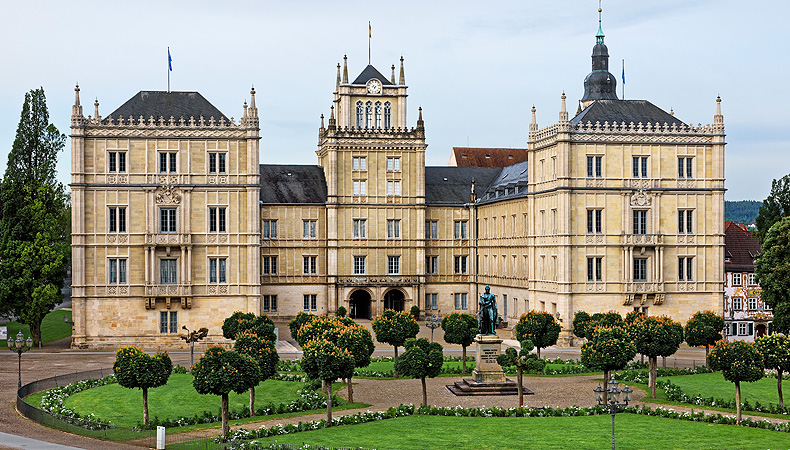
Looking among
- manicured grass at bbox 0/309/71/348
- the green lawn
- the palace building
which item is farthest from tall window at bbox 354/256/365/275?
the green lawn

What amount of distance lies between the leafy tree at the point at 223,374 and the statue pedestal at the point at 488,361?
16635mm

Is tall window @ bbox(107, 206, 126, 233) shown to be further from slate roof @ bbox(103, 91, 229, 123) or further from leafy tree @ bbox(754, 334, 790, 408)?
leafy tree @ bbox(754, 334, 790, 408)

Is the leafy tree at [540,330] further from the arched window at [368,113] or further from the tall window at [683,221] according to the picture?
the arched window at [368,113]

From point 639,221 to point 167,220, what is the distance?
41289 millimetres

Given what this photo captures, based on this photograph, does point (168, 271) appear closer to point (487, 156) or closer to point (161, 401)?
point (161, 401)

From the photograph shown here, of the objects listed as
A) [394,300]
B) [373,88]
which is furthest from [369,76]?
[394,300]

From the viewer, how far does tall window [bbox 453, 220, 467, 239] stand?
348 feet

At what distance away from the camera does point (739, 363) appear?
158 feet

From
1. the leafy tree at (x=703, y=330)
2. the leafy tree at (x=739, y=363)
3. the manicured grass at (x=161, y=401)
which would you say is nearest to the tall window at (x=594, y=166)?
the leafy tree at (x=703, y=330)

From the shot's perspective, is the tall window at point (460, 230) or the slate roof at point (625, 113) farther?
the tall window at point (460, 230)

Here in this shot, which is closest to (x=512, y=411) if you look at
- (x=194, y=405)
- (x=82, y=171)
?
(x=194, y=405)

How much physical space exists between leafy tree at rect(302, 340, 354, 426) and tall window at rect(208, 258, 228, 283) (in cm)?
3287

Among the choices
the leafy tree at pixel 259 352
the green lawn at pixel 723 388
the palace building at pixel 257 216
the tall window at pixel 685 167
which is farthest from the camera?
the tall window at pixel 685 167

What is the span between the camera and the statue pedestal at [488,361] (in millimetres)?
57781
